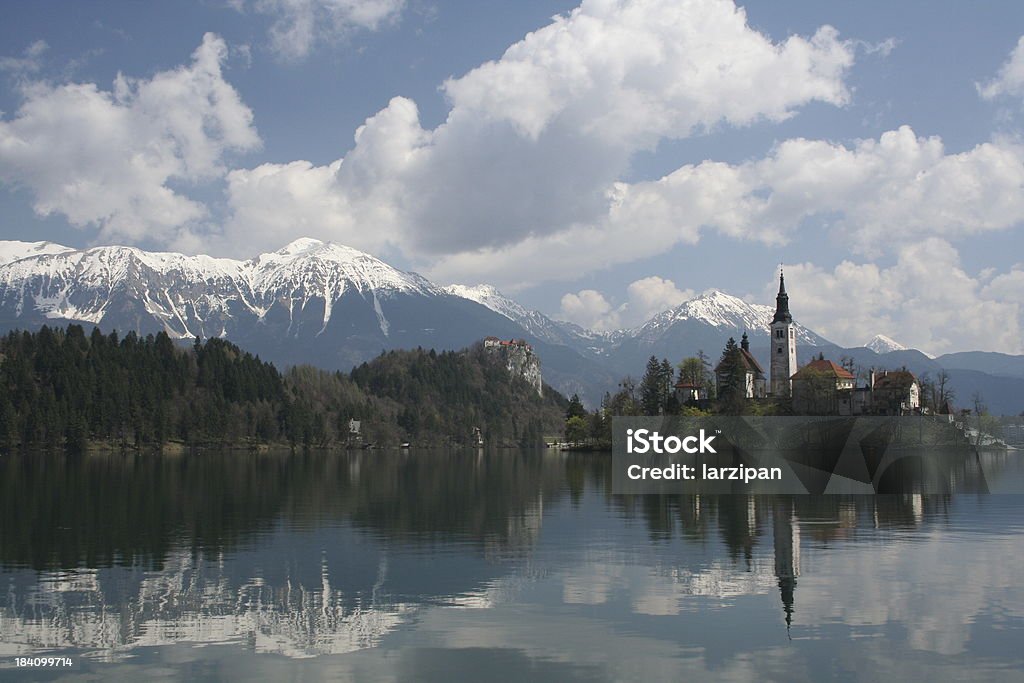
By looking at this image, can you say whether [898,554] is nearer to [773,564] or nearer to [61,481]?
[773,564]

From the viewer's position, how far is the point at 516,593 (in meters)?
38.7

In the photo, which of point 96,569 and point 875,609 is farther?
point 96,569

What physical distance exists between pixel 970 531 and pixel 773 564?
20.6 metres

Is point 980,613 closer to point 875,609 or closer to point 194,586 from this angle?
point 875,609

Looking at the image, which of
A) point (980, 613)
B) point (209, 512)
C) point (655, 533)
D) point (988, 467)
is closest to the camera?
point (980, 613)

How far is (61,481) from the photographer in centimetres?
10600

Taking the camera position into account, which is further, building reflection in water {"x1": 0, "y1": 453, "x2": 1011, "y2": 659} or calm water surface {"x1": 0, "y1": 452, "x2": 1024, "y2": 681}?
building reflection in water {"x1": 0, "y1": 453, "x2": 1011, "y2": 659}

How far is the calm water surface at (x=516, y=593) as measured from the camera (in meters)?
28.8

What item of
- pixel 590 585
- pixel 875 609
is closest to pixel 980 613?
pixel 875 609

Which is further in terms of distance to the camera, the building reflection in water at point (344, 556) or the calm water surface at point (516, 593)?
the building reflection in water at point (344, 556)

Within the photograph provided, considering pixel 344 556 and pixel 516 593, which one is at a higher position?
pixel 344 556

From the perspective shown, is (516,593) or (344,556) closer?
(516,593)

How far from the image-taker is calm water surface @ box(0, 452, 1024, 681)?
28.8 m

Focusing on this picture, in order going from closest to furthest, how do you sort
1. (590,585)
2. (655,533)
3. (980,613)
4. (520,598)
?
(980,613) → (520,598) → (590,585) → (655,533)
